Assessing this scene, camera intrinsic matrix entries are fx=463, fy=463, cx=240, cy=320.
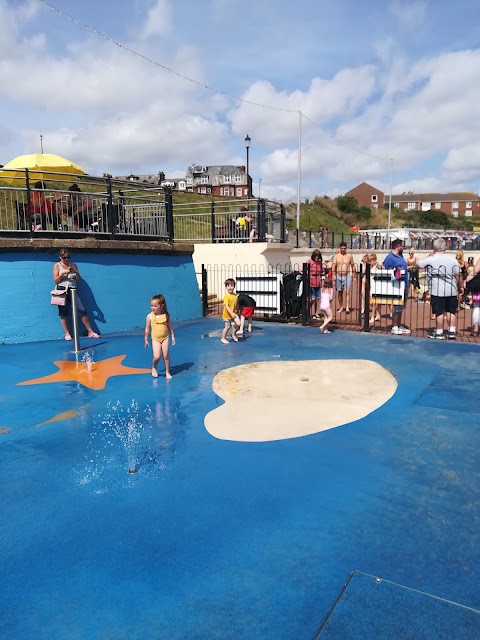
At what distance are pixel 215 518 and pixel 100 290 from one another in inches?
319

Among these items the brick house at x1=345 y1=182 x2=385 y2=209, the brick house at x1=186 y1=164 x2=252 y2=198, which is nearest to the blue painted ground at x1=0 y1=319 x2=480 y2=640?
the brick house at x1=186 y1=164 x2=252 y2=198

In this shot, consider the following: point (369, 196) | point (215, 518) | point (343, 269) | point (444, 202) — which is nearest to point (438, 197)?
point (444, 202)

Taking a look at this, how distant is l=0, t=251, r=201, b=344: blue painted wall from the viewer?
9344mm

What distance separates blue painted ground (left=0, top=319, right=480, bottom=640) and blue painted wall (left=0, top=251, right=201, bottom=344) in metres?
4.14

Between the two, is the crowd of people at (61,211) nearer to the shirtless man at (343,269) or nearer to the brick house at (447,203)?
the shirtless man at (343,269)

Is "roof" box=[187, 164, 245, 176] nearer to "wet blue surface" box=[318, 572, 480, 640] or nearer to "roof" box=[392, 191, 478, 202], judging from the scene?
"roof" box=[392, 191, 478, 202]

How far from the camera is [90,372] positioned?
723 centimetres

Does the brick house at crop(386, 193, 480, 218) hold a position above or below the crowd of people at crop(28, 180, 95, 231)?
above

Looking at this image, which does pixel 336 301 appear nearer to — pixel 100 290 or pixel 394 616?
pixel 100 290

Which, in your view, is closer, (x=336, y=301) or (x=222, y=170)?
(x=336, y=301)

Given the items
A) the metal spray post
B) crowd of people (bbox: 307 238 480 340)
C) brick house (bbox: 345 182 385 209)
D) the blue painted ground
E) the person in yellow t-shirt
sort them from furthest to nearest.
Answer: brick house (bbox: 345 182 385 209) < the person in yellow t-shirt < crowd of people (bbox: 307 238 480 340) < the metal spray post < the blue painted ground

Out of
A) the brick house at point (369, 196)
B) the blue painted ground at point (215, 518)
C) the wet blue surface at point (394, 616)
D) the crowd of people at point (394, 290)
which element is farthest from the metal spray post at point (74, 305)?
the brick house at point (369, 196)

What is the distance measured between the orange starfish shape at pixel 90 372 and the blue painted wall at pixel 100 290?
6.67ft

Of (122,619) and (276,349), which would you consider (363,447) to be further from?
(276,349)
